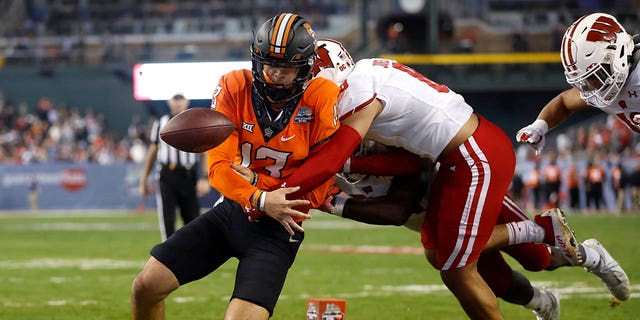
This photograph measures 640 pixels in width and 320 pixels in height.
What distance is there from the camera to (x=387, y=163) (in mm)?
5324

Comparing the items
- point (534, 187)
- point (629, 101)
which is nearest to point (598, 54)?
point (629, 101)

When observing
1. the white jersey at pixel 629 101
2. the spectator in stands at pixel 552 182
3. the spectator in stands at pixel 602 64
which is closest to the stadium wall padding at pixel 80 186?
the spectator in stands at pixel 552 182

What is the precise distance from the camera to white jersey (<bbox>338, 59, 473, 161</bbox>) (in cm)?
499

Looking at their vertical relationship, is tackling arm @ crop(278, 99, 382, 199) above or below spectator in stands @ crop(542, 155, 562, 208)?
above

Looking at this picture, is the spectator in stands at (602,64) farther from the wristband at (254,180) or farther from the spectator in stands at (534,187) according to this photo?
the spectator in stands at (534,187)

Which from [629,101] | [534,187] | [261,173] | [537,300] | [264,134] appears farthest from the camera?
[534,187]

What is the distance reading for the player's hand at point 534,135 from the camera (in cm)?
557

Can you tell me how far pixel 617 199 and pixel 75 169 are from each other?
42.6ft

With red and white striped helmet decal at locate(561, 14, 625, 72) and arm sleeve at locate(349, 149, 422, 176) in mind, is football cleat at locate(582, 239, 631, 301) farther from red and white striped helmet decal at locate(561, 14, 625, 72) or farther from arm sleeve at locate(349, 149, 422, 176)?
arm sleeve at locate(349, 149, 422, 176)

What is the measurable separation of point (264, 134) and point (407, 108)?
78cm

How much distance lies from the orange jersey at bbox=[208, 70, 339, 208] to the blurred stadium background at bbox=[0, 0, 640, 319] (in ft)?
51.5

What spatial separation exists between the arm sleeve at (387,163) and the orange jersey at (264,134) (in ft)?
2.07

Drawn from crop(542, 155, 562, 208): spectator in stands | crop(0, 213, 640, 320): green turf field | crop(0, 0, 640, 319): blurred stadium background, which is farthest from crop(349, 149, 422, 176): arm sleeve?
crop(542, 155, 562, 208): spectator in stands

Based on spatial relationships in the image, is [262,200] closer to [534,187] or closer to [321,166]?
[321,166]
